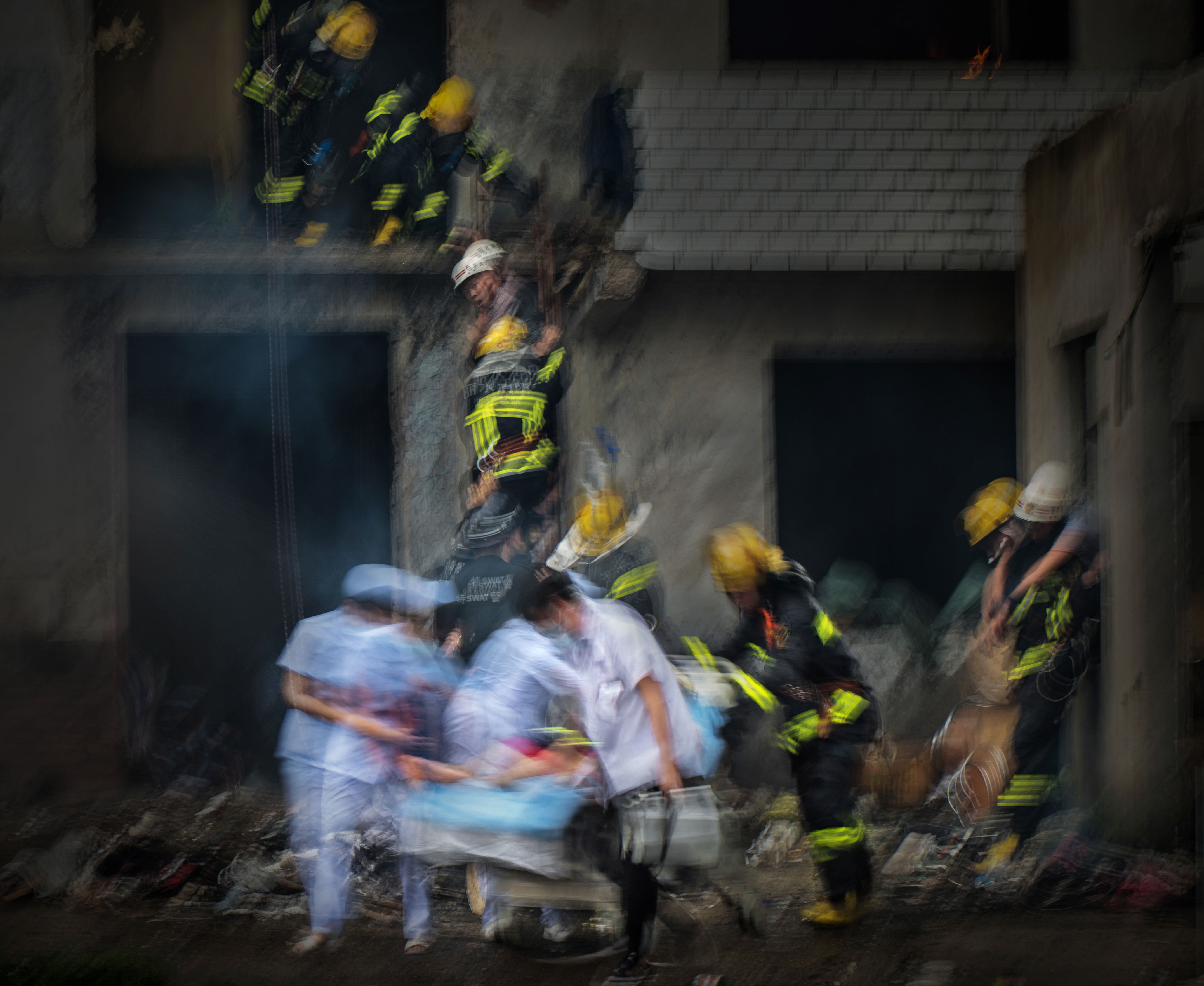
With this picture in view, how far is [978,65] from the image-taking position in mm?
7312

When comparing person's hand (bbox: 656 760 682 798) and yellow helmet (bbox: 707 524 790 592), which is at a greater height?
yellow helmet (bbox: 707 524 790 592)

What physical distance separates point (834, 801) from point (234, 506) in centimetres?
472

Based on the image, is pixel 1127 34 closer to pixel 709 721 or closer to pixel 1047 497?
pixel 1047 497

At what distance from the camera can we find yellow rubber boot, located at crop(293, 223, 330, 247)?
732 centimetres

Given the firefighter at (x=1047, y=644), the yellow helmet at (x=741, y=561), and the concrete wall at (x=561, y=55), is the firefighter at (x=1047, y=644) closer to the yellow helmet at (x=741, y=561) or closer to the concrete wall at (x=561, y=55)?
the yellow helmet at (x=741, y=561)

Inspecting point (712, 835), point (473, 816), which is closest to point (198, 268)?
point (473, 816)

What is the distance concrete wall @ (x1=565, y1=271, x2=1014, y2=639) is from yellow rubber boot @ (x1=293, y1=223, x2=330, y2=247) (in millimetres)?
1905

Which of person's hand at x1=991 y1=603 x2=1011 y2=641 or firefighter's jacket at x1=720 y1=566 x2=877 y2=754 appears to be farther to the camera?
person's hand at x1=991 y1=603 x2=1011 y2=641

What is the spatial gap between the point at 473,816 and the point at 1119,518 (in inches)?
143

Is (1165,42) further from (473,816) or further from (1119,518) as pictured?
(473,816)

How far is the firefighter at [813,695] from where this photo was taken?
4.50 meters

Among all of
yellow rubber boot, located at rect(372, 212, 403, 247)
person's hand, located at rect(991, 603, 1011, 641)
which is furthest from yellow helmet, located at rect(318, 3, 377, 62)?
person's hand, located at rect(991, 603, 1011, 641)

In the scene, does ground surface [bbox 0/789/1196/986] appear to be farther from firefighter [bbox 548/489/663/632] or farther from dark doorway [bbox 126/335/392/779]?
dark doorway [bbox 126/335/392/779]

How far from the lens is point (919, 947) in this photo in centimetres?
440
